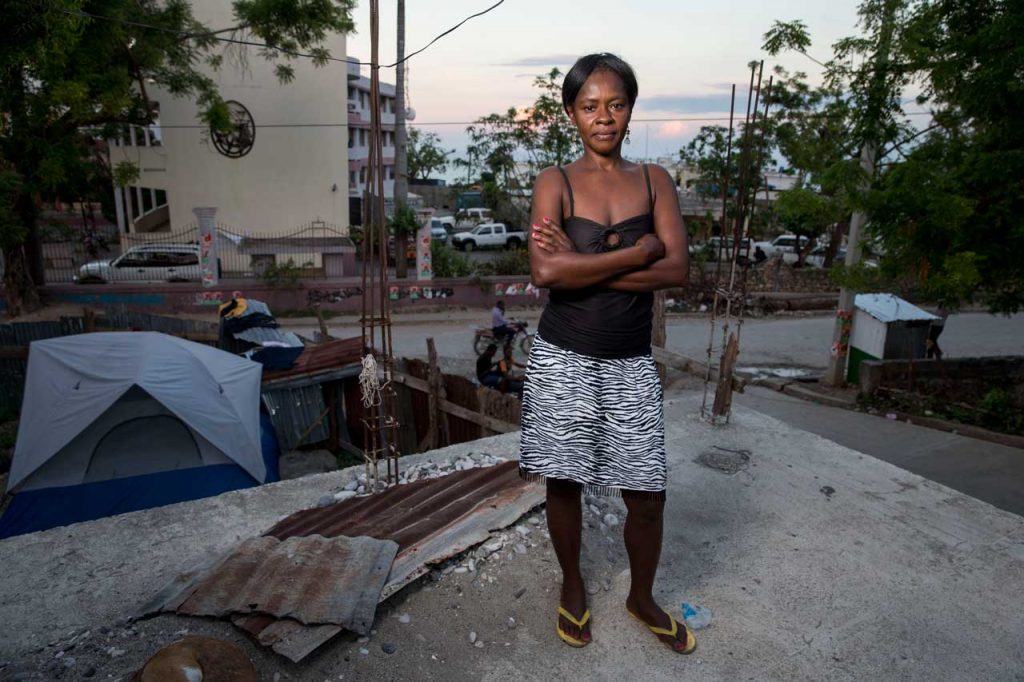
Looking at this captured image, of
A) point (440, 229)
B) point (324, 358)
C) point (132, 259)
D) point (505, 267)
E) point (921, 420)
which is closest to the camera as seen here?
→ point (324, 358)

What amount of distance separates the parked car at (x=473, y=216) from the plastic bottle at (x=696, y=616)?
2924 centimetres

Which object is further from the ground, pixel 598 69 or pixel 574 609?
pixel 598 69

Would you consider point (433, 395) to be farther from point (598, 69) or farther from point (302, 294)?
point (302, 294)

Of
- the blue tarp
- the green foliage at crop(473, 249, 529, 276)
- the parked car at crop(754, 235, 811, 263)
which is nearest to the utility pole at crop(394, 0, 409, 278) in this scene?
the green foliage at crop(473, 249, 529, 276)

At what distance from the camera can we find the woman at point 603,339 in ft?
6.97

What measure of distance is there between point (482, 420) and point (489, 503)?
156 inches

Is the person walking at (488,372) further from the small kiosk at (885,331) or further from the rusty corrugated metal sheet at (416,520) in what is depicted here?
the small kiosk at (885,331)

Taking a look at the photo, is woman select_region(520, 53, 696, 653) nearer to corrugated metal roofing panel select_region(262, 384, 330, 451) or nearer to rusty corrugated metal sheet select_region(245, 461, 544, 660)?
rusty corrugated metal sheet select_region(245, 461, 544, 660)

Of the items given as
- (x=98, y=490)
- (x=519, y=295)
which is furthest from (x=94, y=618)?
(x=519, y=295)

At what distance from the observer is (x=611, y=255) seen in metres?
2.02

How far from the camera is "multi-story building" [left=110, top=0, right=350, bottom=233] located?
19422mm

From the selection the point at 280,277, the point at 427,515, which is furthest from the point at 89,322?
the point at 427,515

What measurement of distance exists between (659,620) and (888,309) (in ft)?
36.2

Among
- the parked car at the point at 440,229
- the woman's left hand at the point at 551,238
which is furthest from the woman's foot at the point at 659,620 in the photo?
the parked car at the point at 440,229
